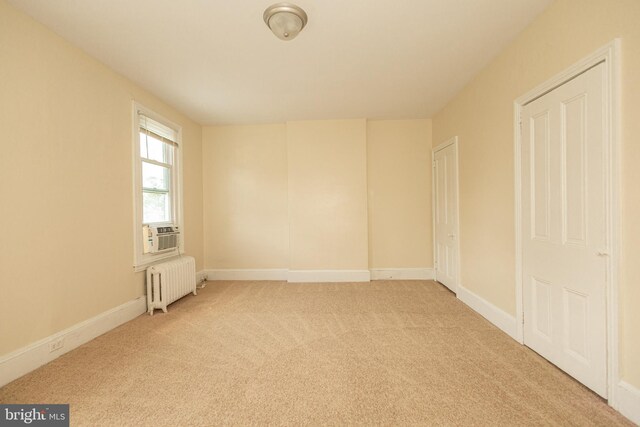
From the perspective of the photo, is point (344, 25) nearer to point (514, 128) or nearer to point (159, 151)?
point (514, 128)

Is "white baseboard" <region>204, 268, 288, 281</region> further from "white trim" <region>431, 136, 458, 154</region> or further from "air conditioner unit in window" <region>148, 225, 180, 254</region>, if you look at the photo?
"white trim" <region>431, 136, 458, 154</region>

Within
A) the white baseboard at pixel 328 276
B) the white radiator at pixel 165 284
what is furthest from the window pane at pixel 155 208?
the white baseboard at pixel 328 276

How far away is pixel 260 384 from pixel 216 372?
415 mm

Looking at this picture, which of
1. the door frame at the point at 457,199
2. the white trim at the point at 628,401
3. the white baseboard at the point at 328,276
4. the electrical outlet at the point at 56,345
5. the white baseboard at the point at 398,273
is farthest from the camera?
the white baseboard at the point at 398,273

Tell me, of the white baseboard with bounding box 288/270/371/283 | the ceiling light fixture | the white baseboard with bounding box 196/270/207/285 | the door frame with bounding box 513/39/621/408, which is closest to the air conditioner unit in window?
the white baseboard with bounding box 196/270/207/285

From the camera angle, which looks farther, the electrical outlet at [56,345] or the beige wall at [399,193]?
the beige wall at [399,193]

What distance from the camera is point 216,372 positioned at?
211 centimetres

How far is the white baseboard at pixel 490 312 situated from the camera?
2605 mm

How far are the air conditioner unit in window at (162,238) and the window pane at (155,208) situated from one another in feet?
0.58

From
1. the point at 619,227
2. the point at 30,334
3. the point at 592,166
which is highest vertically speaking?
the point at 592,166

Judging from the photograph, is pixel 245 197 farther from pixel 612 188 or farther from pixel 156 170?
pixel 612 188

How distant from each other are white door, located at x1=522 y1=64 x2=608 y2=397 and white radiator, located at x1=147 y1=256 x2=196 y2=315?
398 centimetres

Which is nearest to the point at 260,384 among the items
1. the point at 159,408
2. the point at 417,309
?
the point at 159,408

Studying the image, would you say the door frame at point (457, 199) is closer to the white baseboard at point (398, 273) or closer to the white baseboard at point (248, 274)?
the white baseboard at point (398, 273)
